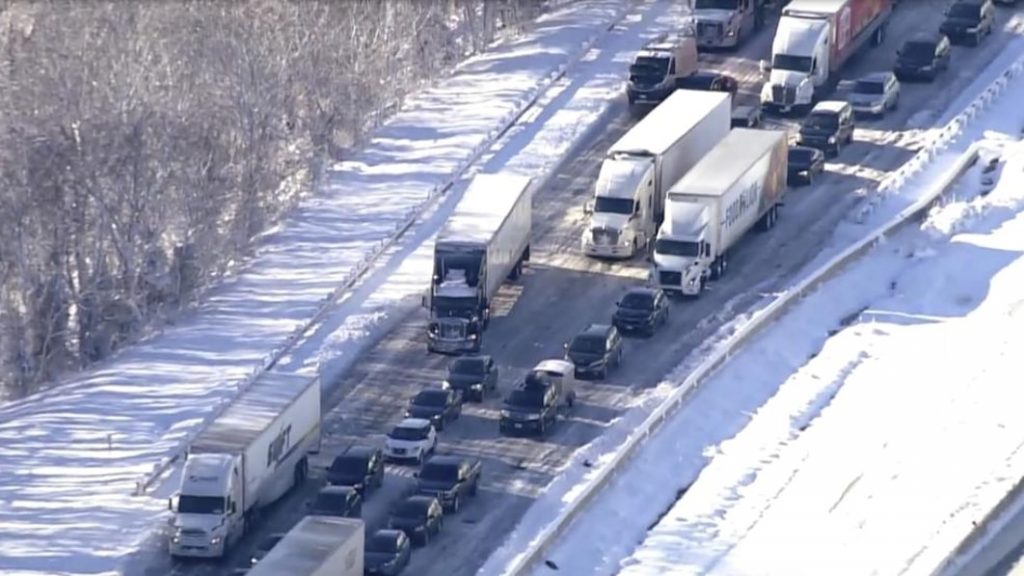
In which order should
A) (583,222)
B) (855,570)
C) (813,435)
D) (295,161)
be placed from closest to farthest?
1. (855,570)
2. (813,435)
3. (583,222)
4. (295,161)

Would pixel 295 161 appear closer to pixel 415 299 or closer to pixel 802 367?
pixel 415 299

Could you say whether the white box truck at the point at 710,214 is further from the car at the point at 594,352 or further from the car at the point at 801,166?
the car at the point at 594,352

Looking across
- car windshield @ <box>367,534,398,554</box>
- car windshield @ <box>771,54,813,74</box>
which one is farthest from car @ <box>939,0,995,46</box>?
car windshield @ <box>367,534,398,554</box>

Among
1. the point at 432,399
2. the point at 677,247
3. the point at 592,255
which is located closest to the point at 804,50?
the point at 592,255

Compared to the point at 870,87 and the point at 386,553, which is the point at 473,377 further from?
the point at 870,87

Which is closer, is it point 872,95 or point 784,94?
point 784,94

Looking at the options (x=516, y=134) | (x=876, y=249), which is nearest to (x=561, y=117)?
(x=516, y=134)
